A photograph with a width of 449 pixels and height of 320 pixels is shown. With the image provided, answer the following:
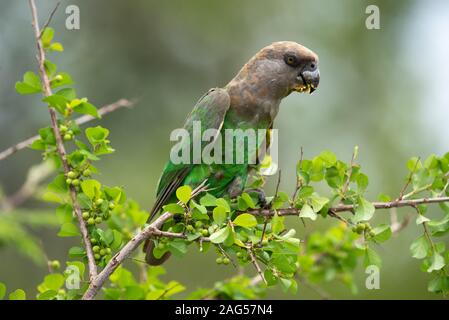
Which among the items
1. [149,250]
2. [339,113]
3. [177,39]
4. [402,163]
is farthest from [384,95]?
[149,250]

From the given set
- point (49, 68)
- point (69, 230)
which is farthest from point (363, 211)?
point (49, 68)

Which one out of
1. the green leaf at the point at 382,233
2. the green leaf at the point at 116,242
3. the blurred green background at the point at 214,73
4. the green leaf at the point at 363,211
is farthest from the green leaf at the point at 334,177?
the blurred green background at the point at 214,73

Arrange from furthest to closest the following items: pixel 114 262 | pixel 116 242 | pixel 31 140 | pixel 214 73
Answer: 1. pixel 214 73
2. pixel 31 140
3. pixel 116 242
4. pixel 114 262

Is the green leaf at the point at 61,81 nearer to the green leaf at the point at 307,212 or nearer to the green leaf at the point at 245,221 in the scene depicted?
the green leaf at the point at 245,221

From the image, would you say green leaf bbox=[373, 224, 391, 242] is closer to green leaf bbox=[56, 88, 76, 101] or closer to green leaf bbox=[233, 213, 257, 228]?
green leaf bbox=[233, 213, 257, 228]

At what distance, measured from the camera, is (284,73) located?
4.09 m

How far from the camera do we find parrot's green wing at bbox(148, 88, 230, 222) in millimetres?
3787

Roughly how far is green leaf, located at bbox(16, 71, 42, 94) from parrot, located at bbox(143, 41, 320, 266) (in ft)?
3.39

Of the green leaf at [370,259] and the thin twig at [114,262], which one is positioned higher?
the thin twig at [114,262]

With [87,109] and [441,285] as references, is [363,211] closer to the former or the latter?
[441,285]

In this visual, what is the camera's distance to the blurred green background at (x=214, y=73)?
28.8 ft

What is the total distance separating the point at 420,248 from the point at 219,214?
931mm

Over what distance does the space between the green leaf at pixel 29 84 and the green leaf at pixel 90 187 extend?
586 mm
